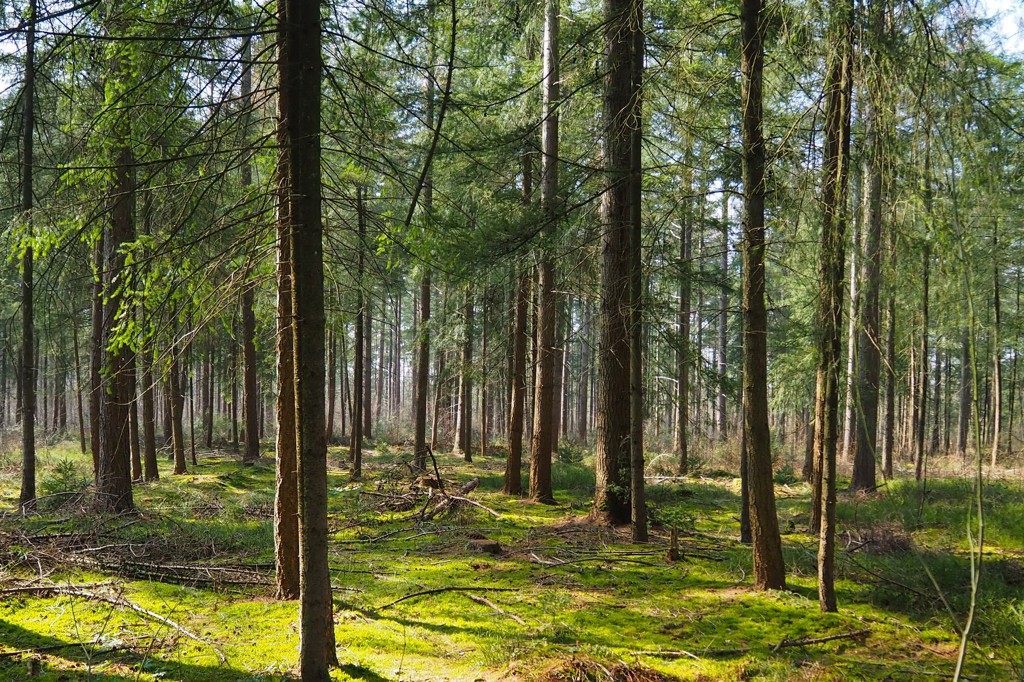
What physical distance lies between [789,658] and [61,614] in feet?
20.1

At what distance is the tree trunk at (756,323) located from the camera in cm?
588

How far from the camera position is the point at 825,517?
17.6 ft

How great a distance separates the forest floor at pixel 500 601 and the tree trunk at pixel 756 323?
0.51m

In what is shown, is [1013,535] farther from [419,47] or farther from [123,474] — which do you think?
[123,474]

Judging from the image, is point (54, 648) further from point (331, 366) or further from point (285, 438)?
point (331, 366)

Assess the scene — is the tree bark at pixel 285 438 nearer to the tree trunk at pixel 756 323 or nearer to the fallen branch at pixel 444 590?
the fallen branch at pixel 444 590

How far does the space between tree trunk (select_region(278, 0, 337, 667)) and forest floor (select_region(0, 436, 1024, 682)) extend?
782mm

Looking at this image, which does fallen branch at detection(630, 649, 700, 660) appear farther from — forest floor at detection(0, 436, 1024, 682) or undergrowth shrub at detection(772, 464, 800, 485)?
undergrowth shrub at detection(772, 464, 800, 485)

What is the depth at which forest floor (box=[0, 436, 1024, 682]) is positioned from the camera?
14.9ft

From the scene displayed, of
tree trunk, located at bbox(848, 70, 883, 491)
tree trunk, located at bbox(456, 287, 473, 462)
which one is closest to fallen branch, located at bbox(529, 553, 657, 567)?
tree trunk, located at bbox(848, 70, 883, 491)

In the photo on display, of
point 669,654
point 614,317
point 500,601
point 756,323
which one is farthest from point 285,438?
point 614,317

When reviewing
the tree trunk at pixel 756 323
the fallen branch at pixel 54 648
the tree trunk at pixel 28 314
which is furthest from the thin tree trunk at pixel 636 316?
the tree trunk at pixel 28 314

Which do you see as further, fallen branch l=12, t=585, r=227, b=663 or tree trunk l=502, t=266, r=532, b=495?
tree trunk l=502, t=266, r=532, b=495

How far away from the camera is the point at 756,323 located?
19.8ft
